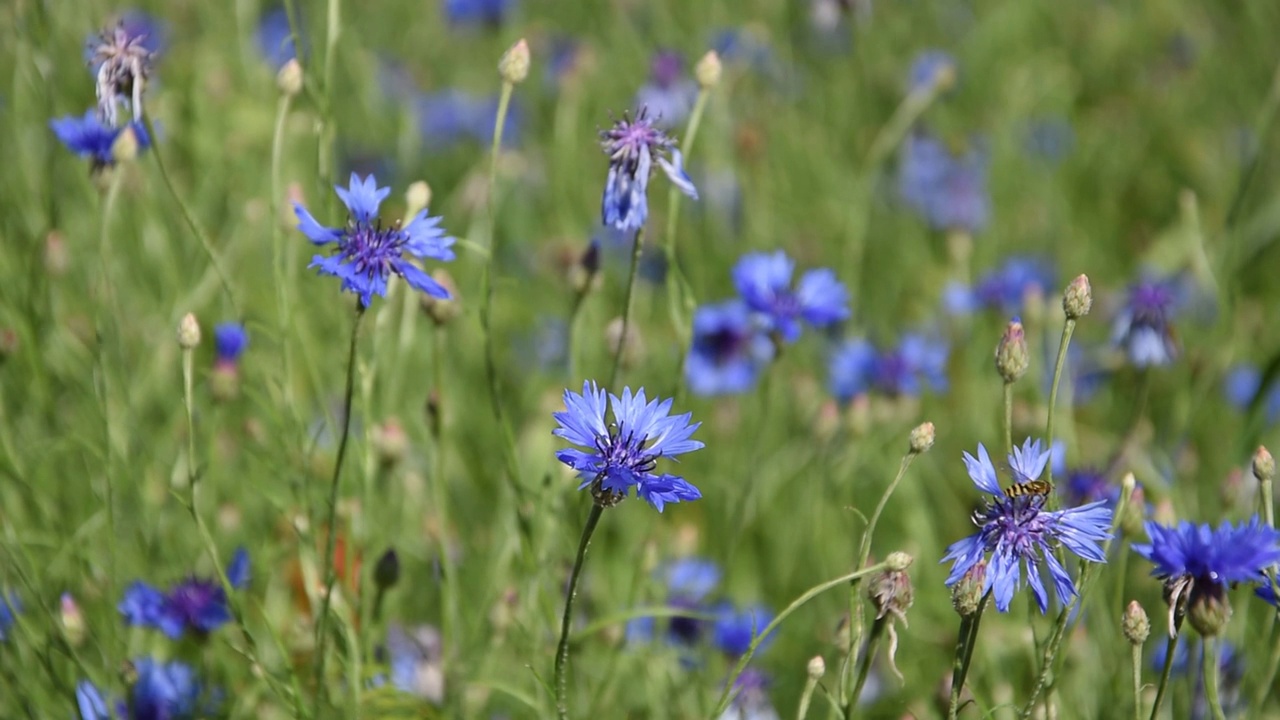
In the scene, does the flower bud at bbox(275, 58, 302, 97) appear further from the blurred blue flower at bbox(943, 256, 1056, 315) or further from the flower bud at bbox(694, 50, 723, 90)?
the blurred blue flower at bbox(943, 256, 1056, 315)

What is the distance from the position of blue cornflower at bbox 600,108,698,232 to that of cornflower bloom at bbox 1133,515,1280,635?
56 centimetres

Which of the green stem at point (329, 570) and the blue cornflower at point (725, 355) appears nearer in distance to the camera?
the green stem at point (329, 570)

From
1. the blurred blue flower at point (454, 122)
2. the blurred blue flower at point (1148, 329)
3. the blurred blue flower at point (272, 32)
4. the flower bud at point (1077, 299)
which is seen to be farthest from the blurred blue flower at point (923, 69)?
the flower bud at point (1077, 299)

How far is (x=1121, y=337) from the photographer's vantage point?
1915 millimetres

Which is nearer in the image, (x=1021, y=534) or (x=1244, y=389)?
(x=1021, y=534)

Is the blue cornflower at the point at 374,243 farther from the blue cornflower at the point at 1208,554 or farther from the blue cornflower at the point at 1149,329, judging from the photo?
the blue cornflower at the point at 1149,329

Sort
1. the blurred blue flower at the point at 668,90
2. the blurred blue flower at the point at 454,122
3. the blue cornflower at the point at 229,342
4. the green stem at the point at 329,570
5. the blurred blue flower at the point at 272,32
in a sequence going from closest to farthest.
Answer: the green stem at the point at 329,570 < the blue cornflower at the point at 229,342 < the blurred blue flower at the point at 668,90 < the blurred blue flower at the point at 454,122 < the blurred blue flower at the point at 272,32

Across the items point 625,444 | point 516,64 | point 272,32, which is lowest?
point 625,444

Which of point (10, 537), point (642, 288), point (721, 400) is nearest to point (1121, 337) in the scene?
point (721, 400)

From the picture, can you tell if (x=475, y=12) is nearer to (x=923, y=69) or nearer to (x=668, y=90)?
(x=668, y=90)

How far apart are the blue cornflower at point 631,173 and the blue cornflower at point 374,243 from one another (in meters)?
0.17

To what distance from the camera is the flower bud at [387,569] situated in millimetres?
1445

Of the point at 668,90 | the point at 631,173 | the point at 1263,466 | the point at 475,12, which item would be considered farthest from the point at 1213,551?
the point at 475,12

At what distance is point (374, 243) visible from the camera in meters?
1.23
